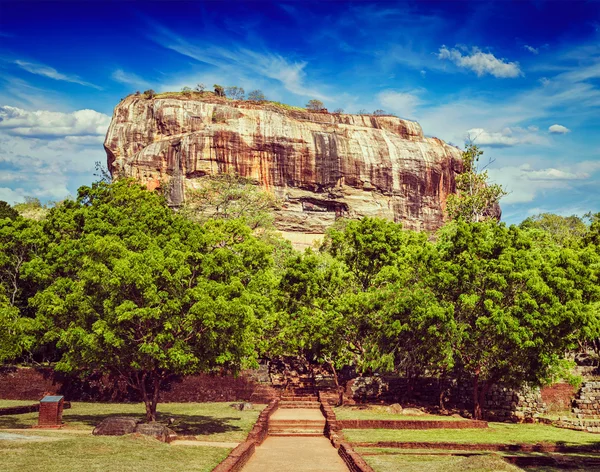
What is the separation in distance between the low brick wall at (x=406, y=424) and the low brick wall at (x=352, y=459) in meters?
3.92

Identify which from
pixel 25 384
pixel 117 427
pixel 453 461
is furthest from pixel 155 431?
pixel 25 384

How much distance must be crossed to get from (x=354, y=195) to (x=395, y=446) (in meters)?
59.6

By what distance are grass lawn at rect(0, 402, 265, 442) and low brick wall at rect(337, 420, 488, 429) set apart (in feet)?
9.93

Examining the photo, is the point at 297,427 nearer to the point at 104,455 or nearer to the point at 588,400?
the point at 104,455

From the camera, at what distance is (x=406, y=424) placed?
19297 mm

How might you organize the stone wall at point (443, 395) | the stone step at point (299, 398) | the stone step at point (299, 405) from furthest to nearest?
the stone step at point (299, 398)
the stone step at point (299, 405)
the stone wall at point (443, 395)

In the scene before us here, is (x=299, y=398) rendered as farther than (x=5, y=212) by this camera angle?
No

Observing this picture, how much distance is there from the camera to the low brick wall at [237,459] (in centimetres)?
1174

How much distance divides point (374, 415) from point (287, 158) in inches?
2084

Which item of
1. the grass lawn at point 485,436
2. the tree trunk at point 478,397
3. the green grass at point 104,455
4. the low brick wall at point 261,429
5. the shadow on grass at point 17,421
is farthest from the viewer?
the tree trunk at point 478,397

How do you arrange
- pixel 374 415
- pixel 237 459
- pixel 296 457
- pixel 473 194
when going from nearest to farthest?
pixel 237 459 < pixel 296 457 < pixel 374 415 < pixel 473 194

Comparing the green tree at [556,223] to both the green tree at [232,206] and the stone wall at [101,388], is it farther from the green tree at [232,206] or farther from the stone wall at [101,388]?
the stone wall at [101,388]

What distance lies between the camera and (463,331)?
21.3 metres

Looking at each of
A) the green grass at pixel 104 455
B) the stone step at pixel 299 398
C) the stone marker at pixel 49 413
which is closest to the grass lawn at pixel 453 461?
the green grass at pixel 104 455
